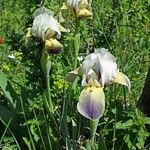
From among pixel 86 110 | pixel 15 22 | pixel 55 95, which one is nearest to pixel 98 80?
pixel 86 110

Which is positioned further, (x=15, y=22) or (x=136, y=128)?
(x=15, y=22)

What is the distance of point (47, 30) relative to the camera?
2.34m

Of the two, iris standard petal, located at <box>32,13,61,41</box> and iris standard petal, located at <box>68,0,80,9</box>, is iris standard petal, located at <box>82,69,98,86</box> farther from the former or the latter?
iris standard petal, located at <box>68,0,80,9</box>

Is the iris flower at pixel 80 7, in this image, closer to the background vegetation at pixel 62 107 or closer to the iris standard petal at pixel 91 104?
the background vegetation at pixel 62 107

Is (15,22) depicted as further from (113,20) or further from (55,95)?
(55,95)

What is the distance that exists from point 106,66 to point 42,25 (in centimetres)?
49

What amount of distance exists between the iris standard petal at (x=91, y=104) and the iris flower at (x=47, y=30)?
491 mm

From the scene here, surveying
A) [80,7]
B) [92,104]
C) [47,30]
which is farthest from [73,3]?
[92,104]

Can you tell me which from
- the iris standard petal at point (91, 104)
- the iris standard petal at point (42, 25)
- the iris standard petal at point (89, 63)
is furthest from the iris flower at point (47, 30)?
the iris standard petal at point (91, 104)

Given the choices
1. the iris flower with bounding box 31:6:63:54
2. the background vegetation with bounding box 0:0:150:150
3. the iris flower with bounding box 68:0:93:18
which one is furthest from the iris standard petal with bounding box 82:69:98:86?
the iris flower with bounding box 68:0:93:18

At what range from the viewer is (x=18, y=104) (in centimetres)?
259

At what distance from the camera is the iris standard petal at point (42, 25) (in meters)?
2.32

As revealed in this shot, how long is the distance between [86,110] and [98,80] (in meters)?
0.17

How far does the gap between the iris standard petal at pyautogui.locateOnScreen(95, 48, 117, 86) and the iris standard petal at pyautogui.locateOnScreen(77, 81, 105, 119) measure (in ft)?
0.25
